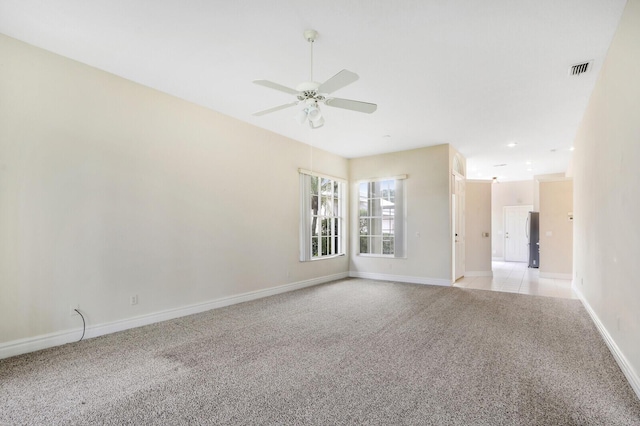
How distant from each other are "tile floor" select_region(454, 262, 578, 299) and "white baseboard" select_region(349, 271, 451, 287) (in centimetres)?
33

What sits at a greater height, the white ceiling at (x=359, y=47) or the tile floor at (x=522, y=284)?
the white ceiling at (x=359, y=47)

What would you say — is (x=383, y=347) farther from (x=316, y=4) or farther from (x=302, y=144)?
(x=302, y=144)

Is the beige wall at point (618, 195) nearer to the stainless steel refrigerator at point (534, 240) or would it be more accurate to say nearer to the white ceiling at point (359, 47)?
the white ceiling at point (359, 47)

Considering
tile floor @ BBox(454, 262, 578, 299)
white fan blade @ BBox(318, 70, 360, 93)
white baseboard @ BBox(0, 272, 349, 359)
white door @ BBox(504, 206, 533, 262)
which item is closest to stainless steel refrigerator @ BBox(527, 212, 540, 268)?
tile floor @ BBox(454, 262, 578, 299)

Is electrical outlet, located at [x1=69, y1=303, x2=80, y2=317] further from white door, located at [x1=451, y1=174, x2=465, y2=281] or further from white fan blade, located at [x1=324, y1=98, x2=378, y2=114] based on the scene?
white door, located at [x1=451, y1=174, x2=465, y2=281]

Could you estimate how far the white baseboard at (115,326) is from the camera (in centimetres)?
299

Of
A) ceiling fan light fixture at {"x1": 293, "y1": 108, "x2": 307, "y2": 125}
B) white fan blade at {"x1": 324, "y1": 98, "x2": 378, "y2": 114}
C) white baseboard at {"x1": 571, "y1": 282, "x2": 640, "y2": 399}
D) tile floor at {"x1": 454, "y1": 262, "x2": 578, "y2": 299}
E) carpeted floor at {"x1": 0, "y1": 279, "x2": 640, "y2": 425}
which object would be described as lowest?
tile floor at {"x1": 454, "y1": 262, "x2": 578, "y2": 299}

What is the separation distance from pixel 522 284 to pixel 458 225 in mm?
1776

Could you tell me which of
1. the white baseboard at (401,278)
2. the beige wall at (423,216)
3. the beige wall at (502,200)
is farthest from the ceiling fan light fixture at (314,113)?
the beige wall at (502,200)

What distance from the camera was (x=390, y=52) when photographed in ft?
10.5

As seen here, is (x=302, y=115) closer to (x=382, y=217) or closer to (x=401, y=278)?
(x=382, y=217)

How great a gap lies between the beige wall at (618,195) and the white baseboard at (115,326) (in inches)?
178

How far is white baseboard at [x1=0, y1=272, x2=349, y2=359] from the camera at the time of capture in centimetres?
299

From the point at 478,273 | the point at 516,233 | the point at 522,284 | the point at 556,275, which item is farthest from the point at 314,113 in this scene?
the point at 516,233
